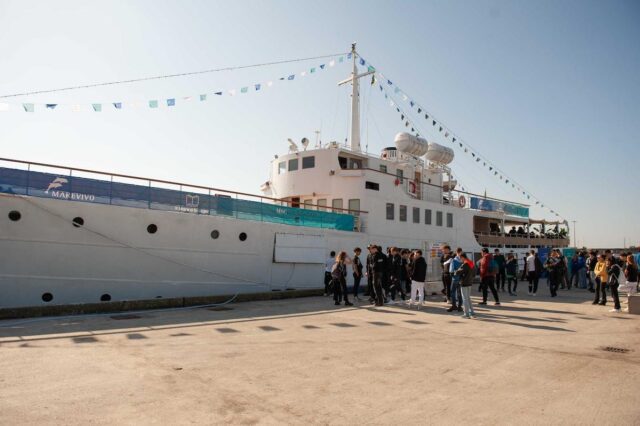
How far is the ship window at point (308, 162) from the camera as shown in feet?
68.7

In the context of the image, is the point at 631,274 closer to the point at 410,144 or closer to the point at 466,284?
the point at 466,284

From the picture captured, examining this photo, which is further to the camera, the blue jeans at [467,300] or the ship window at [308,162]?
the ship window at [308,162]

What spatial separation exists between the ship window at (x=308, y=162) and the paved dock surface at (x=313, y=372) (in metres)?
11.7

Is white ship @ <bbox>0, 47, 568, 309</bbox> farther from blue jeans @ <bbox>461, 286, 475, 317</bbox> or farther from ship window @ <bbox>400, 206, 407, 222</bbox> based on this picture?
blue jeans @ <bbox>461, 286, 475, 317</bbox>

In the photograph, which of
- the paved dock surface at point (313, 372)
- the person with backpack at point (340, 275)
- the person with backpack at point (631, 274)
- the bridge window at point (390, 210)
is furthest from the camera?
the bridge window at point (390, 210)

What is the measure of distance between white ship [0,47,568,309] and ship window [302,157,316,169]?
0.15 ft

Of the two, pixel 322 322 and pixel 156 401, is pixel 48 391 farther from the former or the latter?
pixel 322 322

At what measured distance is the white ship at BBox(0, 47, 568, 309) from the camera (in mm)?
11328

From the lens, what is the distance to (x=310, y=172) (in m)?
21.0

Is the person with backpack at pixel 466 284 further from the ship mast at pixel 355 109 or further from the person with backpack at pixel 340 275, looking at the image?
the ship mast at pixel 355 109

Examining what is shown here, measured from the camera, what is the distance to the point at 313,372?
5773 millimetres

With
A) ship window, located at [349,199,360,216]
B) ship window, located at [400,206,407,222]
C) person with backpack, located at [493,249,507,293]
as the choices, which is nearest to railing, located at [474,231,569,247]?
ship window, located at [400,206,407,222]

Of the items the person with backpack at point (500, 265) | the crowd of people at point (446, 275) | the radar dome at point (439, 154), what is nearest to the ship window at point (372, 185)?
the crowd of people at point (446, 275)

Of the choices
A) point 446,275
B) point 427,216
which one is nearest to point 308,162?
point 427,216
